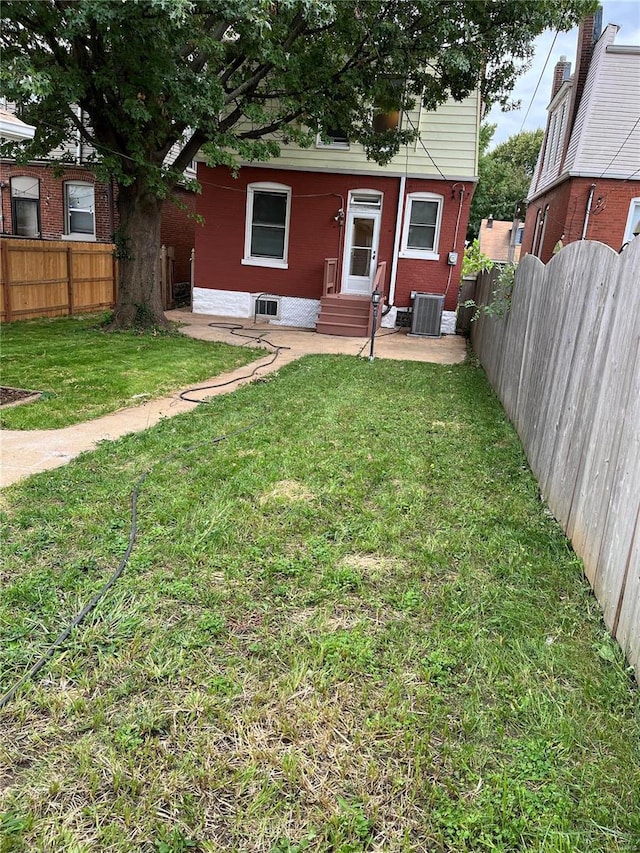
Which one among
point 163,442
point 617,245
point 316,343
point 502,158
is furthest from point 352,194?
point 502,158

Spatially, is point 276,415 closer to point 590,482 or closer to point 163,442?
point 163,442

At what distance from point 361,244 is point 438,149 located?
2.62m

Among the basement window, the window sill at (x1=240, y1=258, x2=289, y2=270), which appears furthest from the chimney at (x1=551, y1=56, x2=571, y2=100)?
the basement window

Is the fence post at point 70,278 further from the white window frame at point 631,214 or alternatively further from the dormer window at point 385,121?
the white window frame at point 631,214

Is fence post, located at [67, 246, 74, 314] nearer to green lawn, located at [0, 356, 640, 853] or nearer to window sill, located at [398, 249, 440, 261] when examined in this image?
window sill, located at [398, 249, 440, 261]

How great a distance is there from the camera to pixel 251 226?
46.4 ft

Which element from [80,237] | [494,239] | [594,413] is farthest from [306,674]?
[494,239]

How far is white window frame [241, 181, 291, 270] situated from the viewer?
13812mm

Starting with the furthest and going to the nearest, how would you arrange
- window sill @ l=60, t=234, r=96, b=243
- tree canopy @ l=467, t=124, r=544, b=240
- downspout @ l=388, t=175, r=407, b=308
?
1. tree canopy @ l=467, t=124, r=544, b=240
2. window sill @ l=60, t=234, r=96, b=243
3. downspout @ l=388, t=175, r=407, b=308

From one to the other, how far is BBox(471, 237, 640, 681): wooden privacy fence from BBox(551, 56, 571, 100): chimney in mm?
17245

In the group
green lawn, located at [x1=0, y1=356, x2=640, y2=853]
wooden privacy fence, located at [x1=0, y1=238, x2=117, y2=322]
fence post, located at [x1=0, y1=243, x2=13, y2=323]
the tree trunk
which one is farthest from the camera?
wooden privacy fence, located at [x1=0, y1=238, x2=117, y2=322]

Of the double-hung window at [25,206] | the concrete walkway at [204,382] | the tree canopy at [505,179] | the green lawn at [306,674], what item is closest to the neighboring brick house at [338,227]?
the concrete walkway at [204,382]

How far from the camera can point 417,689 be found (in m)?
2.16

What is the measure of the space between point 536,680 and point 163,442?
3.45m
